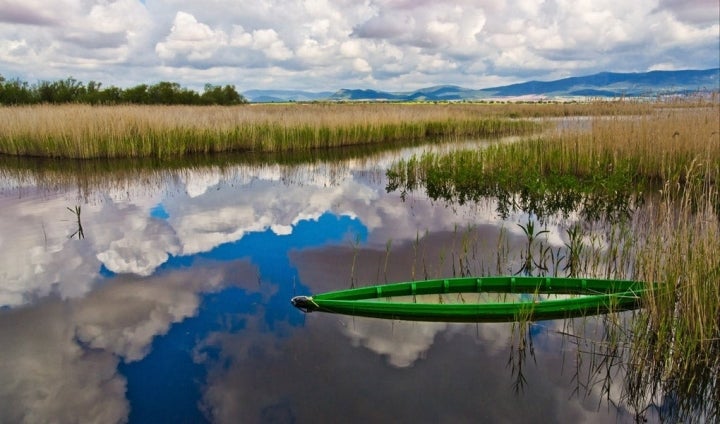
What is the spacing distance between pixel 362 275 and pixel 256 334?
1914mm

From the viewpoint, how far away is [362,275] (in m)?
6.62

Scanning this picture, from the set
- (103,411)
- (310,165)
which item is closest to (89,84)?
(310,165)

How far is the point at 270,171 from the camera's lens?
1513cm

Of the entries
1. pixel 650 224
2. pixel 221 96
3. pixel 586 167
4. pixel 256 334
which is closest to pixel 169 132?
pixel 586 167

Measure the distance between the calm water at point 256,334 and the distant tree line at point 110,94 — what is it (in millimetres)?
25676

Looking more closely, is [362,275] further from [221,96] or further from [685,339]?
[221,96]

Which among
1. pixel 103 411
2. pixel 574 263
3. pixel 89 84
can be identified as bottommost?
pixel 103 411

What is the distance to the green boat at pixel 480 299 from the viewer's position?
16.8 ft

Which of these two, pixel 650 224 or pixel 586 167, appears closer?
pixel 650 224

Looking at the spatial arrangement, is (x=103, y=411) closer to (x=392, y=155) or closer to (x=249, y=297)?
(x=249, y=297)

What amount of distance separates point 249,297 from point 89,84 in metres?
39.9

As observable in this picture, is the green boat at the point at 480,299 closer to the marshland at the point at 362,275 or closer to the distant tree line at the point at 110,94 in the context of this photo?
the marshland at the point at 362,275

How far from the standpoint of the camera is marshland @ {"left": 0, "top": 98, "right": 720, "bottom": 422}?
3.99 metres

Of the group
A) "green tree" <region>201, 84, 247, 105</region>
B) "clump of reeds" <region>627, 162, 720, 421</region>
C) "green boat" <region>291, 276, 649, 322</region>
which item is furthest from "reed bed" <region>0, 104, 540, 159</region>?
"green tree" <region>201, 84, 247, 105</region>
